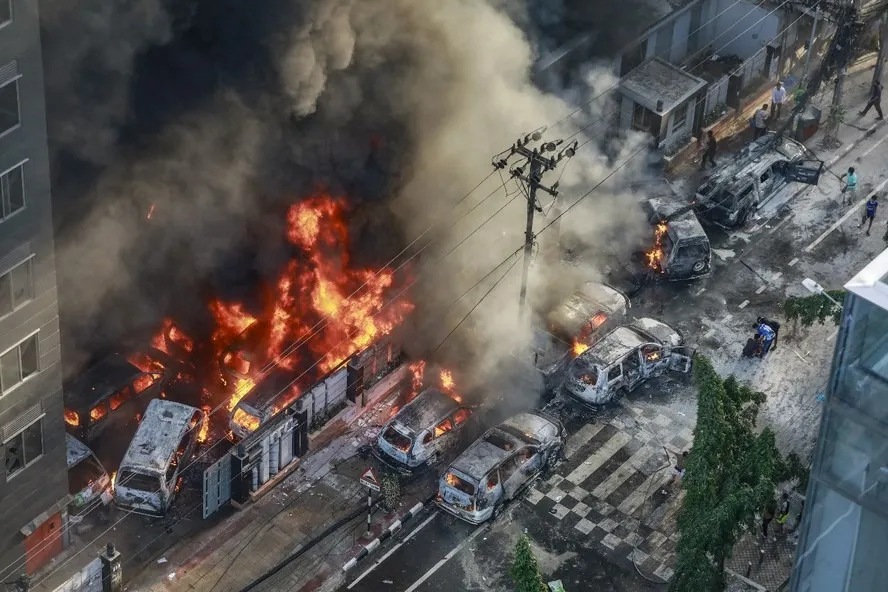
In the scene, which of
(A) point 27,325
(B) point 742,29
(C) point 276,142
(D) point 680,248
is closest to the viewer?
(A) point 27,325

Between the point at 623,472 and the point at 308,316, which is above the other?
the point at 308,316

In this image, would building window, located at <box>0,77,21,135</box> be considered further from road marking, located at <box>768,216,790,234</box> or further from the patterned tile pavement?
road marking, located at <box>768,216,790,234</box>

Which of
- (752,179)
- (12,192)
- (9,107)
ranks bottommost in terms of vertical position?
(752,179)

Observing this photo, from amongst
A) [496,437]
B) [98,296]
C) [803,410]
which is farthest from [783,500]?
[98,296]

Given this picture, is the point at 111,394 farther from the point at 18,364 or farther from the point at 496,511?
the point at 496,511

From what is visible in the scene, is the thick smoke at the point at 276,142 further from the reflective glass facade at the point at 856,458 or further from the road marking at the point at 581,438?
the reflective glass facade at the point at 856,458

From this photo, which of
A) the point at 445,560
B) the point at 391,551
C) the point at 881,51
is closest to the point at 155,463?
the point at 391,551
